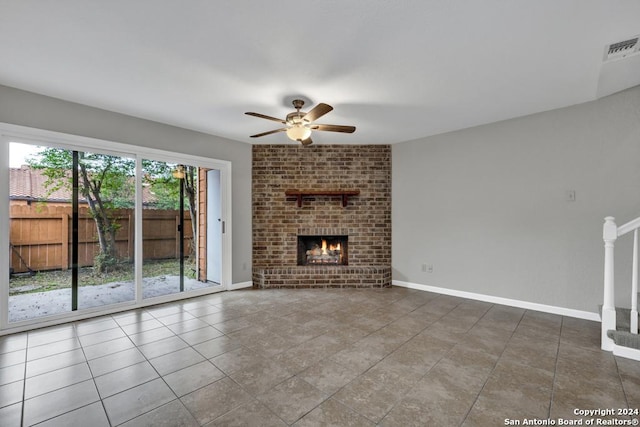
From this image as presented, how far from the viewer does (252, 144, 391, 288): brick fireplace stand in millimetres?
4789

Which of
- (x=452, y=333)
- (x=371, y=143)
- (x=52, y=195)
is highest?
(x=371, y=143)

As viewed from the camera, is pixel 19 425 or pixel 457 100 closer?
pixel 19 425

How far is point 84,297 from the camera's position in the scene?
328 cm

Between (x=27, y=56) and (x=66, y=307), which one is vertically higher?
(x=27, y=56)

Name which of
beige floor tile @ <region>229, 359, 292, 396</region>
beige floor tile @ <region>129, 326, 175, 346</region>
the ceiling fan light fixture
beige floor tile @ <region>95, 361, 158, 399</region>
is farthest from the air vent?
beige floor tile @ <region>129, 326, 175, 346</region>

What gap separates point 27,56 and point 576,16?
4.11 m

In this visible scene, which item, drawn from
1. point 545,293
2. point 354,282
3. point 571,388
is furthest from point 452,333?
point 354,282

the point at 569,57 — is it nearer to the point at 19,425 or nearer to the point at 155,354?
the point at 155,354

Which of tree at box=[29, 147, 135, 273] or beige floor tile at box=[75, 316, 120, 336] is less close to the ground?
tree at box=[29, 147, 135, 273]

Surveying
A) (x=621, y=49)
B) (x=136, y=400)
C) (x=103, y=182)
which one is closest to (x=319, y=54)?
(x=621, y=49)

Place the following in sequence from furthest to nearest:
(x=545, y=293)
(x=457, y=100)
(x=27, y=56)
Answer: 1. (x=545, y=293)
2. (x=457, y=100)
3. (x=27, y=56)

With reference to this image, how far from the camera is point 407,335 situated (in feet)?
8.89

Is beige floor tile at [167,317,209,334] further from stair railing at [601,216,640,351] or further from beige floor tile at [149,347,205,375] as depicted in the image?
stair railing at [601,216,640,351]

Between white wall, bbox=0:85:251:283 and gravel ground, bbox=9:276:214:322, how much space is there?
1.05m
